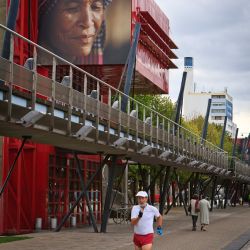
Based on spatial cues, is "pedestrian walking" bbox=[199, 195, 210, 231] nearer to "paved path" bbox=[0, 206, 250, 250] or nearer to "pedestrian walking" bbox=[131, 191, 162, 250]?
"paved path" bbox=[0, 206, 250, 250]

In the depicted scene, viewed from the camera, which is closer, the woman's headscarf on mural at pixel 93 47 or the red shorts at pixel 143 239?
the red shorts at pixel 143 239

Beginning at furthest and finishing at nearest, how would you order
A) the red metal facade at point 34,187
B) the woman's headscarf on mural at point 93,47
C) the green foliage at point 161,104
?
1. the green foliage at point 161,104
2. the woman's headscarf on mural at point 93,47
3. the red metal facade at point 34,187

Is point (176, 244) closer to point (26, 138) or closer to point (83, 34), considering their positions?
point (26, 138)

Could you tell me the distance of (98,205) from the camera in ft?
131

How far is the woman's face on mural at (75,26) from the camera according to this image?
4578 centimetres

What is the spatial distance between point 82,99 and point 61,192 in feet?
43.6

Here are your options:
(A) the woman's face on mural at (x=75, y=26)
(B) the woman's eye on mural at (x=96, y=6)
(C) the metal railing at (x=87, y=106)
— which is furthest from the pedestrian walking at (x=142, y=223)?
(B) the woman's eye on mural at (x=96, y=6)

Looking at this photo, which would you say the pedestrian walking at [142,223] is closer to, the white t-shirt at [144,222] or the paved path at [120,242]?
the white t-shirt at [144,222]

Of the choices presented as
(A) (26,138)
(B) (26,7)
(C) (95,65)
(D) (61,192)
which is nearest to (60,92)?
(A) (26,138)

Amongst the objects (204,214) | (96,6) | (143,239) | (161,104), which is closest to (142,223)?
(143,239)

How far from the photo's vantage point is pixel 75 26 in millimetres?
45812

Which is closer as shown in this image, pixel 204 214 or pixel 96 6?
pixel 204 214

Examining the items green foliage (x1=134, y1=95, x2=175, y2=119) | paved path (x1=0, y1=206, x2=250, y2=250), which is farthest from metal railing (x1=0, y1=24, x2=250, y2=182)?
green foliage (x1=134, y1=95, x2=175, y2=119)

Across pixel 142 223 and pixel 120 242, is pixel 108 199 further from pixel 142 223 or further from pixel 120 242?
pixel 142 223
